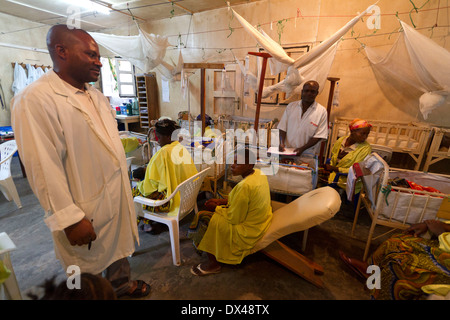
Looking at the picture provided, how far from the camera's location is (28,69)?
5.68 metres

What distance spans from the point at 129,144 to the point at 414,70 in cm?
438

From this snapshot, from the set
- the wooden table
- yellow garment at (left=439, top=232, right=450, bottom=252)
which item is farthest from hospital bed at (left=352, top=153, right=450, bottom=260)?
the wooden table

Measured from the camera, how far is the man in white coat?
104 cm

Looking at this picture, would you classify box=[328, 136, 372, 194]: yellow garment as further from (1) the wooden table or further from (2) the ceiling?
(1) the wooden table

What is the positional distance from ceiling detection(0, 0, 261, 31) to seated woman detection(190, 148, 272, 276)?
3887mm

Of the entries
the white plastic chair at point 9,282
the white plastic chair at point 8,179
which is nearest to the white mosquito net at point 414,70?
the white plastic chair at point 9,282

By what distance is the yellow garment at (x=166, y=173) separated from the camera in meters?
2.02

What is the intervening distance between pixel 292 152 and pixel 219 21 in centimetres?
373

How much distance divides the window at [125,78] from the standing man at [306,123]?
5.55 meters

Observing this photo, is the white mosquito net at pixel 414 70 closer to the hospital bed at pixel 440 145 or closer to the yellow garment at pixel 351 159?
the hospital bed at pixel 440 145

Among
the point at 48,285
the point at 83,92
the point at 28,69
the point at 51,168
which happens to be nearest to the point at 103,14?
the point at 28,69

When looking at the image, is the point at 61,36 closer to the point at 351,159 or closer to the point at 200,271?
the point at 200,271

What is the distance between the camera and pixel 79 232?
3.75 ft

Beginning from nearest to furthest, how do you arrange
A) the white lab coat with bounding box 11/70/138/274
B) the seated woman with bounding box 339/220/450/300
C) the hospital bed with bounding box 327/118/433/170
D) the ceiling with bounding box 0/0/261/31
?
the white lab coat with bounding box 11/70/138/274 → the seated woman with bounding box 339/220/450/300 → the hospital bed with bounding box 327/118/433/170 → the ceiling with bounding box 0/0/261/31
